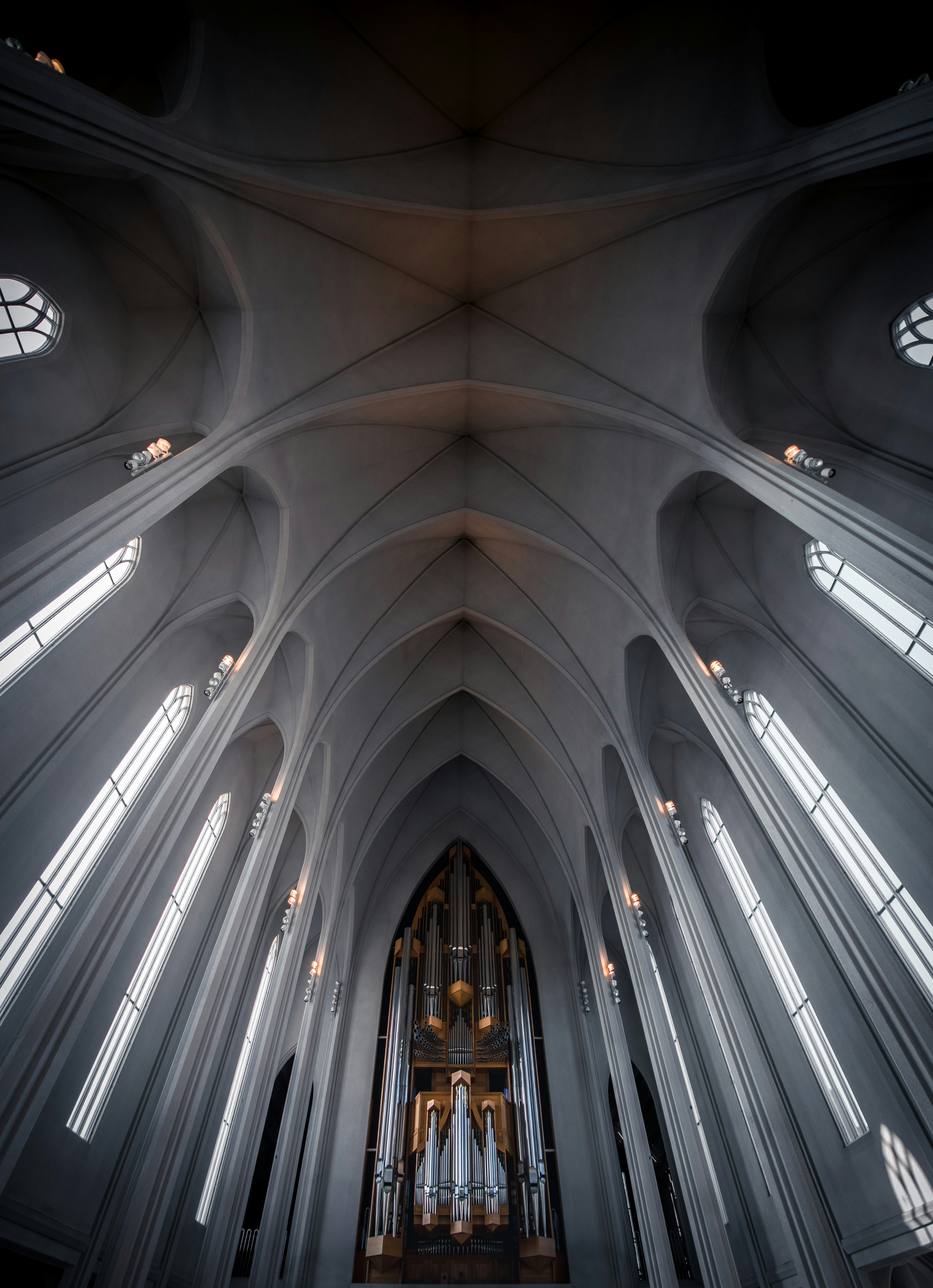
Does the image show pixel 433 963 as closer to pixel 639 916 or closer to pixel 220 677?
pixel 639 916

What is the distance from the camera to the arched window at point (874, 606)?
8.88 m

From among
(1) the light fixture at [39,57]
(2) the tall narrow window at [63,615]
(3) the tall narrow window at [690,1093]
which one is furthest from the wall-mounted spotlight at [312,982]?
(1) the light fixture at [39,57]

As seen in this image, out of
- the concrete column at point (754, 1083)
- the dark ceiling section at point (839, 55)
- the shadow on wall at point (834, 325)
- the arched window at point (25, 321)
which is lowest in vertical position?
the concrete column at point (754, 1083)

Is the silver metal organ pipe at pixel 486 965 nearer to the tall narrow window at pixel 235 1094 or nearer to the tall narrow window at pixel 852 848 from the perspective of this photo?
the tall narrow window at pixel 235 1094

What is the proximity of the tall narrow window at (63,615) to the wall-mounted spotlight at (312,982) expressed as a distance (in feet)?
34.4

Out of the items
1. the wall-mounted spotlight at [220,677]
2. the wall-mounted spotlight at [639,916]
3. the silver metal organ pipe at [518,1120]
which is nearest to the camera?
the wall-mounted spotlight at [220,677]

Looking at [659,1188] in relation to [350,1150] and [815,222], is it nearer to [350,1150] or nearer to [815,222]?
[350,1150]

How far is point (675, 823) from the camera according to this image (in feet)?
40.1

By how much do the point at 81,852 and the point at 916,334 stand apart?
1397 cm

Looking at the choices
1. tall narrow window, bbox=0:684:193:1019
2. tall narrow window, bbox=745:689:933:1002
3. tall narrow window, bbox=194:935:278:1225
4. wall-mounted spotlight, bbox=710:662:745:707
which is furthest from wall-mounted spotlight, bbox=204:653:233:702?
tall narrow window, bbox=745:689:933:1002

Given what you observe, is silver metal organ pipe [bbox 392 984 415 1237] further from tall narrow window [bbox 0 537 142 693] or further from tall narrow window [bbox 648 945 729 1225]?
tall narrow window [bbox 0 537 142 693]

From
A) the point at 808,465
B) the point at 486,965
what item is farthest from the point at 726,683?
the point at 486,965

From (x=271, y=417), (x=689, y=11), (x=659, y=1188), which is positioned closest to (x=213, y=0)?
(x=271, y=417)

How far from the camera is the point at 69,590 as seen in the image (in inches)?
367
